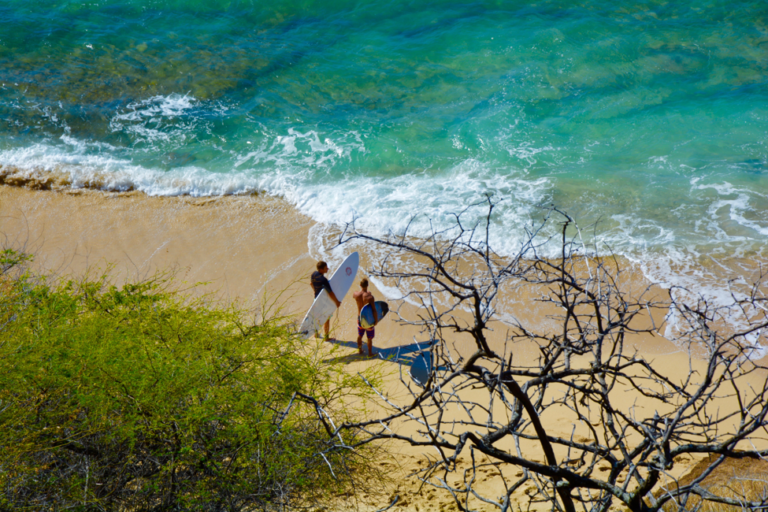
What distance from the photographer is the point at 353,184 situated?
10.6 m

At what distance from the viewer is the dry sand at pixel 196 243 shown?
7.36m

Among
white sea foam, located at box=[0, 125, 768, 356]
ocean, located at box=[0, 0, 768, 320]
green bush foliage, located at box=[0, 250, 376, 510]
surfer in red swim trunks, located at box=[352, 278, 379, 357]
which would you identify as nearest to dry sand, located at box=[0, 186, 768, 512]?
surfer in red swim trunks, located at box=[352, 278, 379, 357]

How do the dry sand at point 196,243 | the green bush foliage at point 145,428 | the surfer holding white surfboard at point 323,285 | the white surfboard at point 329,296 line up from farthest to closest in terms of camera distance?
the dry sand at point 196,243, the surfer holding white surfboard at point 323,285, the white surfboard at point 329,296, the green bush foliage at point 145,428

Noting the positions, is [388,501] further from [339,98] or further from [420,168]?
[339,98]

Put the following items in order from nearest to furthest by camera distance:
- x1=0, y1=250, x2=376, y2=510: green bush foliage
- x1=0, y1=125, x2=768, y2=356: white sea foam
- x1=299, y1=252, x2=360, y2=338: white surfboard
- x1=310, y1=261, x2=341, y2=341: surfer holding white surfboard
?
x1=0, y1=250, x2=376, y2=510: green bush foliage
x1=299, y1=252, x2=360, y2=338: white surfboard
x1=310, y1=261, x2=341, y2=341: surfer holding white surfboard
x1=0, y1=125, x2=768, y2=356: white sea foam

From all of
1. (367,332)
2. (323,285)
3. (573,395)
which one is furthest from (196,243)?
(573,395)

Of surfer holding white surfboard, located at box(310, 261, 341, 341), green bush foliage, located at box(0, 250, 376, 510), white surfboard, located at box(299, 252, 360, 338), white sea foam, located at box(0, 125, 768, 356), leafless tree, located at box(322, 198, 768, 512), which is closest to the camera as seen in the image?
leafless tree, located at box(322, 198, 768, 512)

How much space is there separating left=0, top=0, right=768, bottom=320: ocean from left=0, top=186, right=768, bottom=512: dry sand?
1.88 ft

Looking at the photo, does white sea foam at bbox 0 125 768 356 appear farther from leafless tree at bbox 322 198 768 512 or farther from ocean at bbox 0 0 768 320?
leafless tree at bbox 322 198 768 512

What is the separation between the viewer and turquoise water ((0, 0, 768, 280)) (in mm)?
9875

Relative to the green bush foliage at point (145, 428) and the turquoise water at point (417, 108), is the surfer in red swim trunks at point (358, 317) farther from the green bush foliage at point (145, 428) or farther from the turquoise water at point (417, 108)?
the turquoise water at point (417, 108)

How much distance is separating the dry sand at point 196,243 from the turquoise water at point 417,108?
2.12 feet

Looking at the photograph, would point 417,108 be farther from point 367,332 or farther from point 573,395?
point 573,395

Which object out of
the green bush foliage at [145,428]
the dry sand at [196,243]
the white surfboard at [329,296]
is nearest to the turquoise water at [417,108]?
the dry sand at [196,243]
